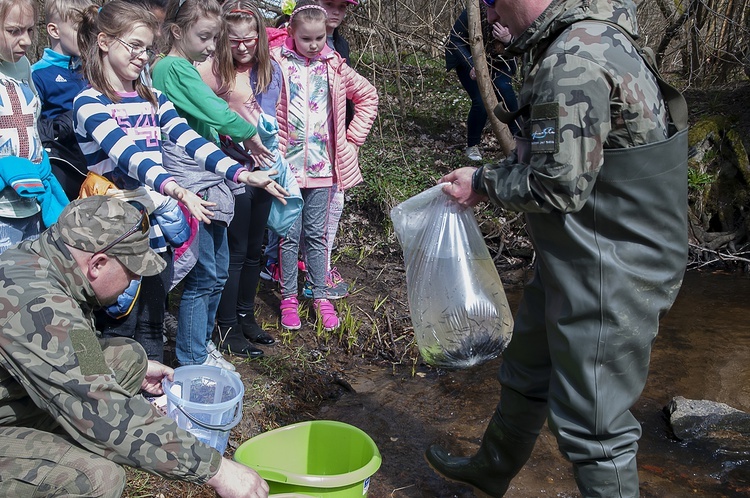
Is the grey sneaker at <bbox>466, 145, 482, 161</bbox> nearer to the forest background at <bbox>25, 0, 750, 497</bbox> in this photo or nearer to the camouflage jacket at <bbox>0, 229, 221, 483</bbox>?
the forest background at <bbox>25, 0, 750, 497</bbox>

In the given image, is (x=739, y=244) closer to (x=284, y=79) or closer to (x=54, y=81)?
(x=284, y=79)

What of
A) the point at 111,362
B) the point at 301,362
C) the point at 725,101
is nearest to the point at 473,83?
the point at 725,101

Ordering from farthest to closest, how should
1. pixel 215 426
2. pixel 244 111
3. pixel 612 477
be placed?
pixel 244 111 → pixel 215 426 → pixel 612 477

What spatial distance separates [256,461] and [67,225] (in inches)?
46.0

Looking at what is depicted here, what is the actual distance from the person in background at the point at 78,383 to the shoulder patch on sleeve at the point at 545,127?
4.32ft

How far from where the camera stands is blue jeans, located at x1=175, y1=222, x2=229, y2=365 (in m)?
3.62

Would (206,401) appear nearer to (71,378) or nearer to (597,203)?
(71,378)

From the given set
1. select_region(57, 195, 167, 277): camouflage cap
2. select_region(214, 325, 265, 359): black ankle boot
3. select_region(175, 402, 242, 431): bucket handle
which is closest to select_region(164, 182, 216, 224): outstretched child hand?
select_region(57, 195, 167, 277): camouflage cap

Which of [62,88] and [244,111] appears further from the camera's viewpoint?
[244,111]

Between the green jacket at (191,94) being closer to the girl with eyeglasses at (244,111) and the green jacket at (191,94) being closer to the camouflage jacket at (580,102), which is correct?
the girl with eyeglasses at (244,111)

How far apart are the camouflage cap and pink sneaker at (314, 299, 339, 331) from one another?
7.32 feet

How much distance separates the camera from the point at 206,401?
3.03m

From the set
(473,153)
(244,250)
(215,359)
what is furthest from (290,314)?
(473,153)

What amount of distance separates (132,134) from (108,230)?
1.16 metres
